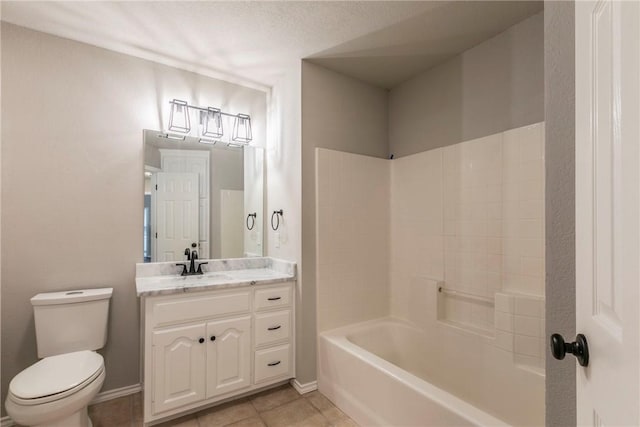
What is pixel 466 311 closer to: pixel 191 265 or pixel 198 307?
pixel 198 307

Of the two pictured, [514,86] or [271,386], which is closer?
[514,86]

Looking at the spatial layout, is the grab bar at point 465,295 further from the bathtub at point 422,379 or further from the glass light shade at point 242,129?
the glass light shade at point 242,129

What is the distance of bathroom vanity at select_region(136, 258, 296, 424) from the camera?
1.91 meters

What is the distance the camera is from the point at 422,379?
6.84 feet

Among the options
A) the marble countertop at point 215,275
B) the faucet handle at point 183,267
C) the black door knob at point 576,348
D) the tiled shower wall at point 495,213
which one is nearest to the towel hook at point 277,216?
the marble countertop at point 215,275

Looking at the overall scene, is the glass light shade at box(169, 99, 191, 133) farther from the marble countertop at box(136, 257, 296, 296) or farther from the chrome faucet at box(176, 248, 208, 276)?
the marble countertop at box(136, 257, 296, 296)

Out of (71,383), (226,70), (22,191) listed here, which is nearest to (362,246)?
(226,70)

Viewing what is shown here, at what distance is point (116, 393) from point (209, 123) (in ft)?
7.24

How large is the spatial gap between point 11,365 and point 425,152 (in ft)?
10.9

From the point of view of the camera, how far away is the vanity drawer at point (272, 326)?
227 centimetres

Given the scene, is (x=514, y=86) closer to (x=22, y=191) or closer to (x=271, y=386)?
(x=271, y=386)

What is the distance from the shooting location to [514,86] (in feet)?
6.66

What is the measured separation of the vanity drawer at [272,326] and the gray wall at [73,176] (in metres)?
0.94

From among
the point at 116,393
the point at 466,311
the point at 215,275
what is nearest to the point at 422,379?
the point at 466,311
